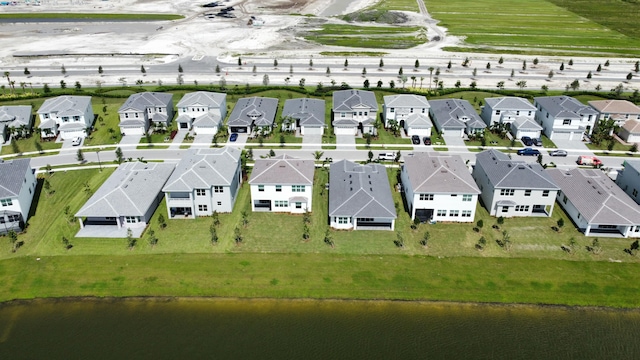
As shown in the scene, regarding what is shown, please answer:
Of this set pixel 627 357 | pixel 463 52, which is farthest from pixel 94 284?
pixel 463 52

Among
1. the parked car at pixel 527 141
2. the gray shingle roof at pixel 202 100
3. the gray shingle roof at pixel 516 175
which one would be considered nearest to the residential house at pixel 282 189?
the gray shingle roof at pixel 516 175

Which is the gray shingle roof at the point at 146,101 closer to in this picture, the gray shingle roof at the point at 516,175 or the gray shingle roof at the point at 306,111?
the gray shingle roof at the point at 306,111

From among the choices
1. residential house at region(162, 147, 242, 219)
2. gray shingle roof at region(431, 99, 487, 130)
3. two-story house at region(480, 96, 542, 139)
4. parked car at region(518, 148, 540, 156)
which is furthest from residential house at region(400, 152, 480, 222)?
two-story house at region(480, 96, 542, 139)

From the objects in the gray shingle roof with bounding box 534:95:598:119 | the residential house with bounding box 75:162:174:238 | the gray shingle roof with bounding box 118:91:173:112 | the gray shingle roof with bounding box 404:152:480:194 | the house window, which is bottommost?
the residential house with bounding box 75:162:174:238

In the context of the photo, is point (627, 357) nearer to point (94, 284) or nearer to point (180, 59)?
point (94, 284)

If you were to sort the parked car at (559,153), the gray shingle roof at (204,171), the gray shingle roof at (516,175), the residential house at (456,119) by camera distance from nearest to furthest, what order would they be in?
the gray shingle roof at (204,171) → the gray shingle roof at (516,175) → the parked car at (559,153) → the residential house at (456,119)

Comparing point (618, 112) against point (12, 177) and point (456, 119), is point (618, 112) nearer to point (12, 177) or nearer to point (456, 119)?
point (456, 119)

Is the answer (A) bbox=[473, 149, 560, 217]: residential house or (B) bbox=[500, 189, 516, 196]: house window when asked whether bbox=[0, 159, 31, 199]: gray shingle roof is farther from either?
(B) bbox=[500, 189, 516, 196]: house window

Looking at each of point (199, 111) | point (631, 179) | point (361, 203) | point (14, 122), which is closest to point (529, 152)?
point (631, 179)
